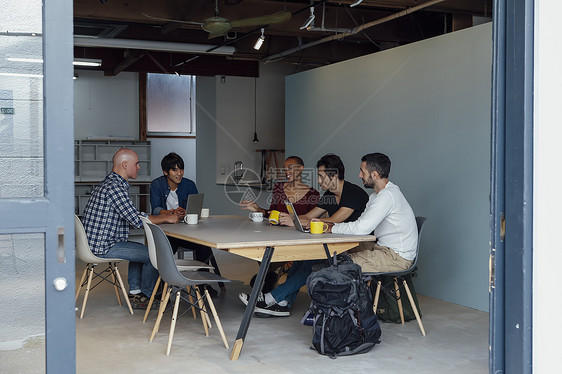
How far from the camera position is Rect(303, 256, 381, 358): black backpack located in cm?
416

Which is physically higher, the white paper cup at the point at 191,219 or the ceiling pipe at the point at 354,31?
the ceiling pipe at the point at 354,31

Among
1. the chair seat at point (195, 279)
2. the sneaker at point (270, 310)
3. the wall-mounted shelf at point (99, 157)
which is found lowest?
the sneaker at point (270, 310)

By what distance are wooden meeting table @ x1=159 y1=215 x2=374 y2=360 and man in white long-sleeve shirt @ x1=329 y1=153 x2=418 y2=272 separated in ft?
0.56

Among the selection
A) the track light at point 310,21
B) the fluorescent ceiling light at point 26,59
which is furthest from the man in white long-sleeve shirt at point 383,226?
the fluorescent ceiling light at point 26,59

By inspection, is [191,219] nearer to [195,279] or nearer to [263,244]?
[195,279]

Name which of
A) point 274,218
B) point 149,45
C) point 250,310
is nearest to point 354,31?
point 149,45

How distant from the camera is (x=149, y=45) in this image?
26.9ft

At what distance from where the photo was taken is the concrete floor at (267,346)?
3980 mm

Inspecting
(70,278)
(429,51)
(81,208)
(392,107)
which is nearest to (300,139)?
(392,107)

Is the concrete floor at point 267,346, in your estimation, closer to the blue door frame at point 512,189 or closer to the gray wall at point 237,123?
the blue door frame at point 512,189

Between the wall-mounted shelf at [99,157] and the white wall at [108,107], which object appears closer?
the wall-mounted shelf at [99,157]

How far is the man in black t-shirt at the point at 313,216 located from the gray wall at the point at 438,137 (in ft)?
3.23

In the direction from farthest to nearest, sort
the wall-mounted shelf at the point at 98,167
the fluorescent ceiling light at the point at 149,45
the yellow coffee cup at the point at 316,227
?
the wall-mounted shelf at the point at 98,167 < the fluorescent ceiling light at the point at 149,45 < the yellow coffee cup at the point at 316,227
